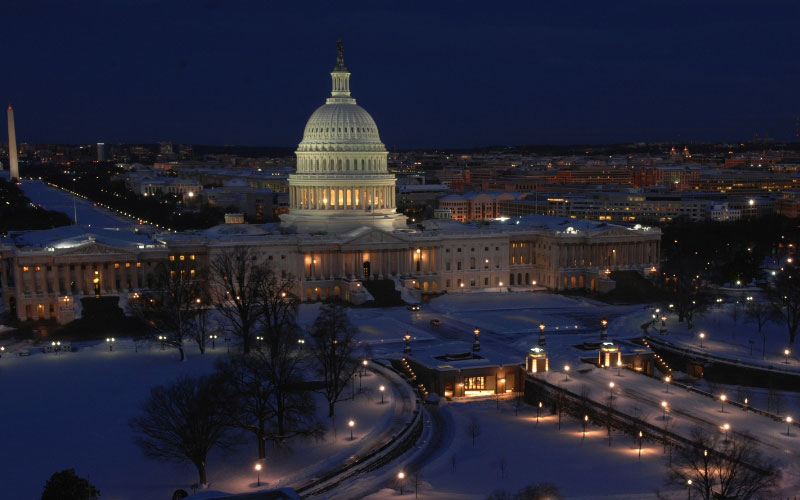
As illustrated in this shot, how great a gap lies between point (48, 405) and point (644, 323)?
44.8m

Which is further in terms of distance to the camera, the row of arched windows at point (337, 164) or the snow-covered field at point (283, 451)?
the row of arched windows at point (337, 164)

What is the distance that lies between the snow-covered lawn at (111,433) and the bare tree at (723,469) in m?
14.1

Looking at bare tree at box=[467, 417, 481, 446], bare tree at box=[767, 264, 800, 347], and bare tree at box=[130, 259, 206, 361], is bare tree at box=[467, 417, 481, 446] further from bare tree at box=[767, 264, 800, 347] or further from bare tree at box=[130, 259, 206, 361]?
bare tree at box=[767, 264, 800, 347]

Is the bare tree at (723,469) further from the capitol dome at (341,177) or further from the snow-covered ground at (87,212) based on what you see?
the snow-covered ground at (87,212)

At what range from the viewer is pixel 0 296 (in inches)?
3113

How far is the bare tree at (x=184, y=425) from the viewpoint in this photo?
119 feet

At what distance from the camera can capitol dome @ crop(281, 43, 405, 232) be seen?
9475 centimetres

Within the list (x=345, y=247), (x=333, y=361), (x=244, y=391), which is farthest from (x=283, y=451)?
(x=345, y=247)

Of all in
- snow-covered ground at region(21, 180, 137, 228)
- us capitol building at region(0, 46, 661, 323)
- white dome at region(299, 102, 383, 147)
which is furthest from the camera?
snow-covered ground at region(21, 180, 137, 228)

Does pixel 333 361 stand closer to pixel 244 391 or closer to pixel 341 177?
pixel 244 391

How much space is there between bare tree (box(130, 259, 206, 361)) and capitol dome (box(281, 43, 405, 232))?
2369 centimetres

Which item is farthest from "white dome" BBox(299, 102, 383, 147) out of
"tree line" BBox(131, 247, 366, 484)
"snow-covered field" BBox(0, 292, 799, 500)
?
"snow-covered field" BBox(0, 292, 799, 500)

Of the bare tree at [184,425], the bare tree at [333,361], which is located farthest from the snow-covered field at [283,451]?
the bare tree at [333,361]

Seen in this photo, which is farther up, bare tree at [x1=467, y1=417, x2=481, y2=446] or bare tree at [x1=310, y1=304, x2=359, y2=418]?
bare tree at [x1=310, y1=304, x2=359, y2=418]
